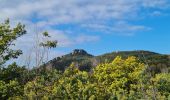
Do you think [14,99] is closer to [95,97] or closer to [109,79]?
[95,97]

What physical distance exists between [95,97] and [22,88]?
12.6 feet

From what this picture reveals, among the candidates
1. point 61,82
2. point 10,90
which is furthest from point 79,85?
point 10,90

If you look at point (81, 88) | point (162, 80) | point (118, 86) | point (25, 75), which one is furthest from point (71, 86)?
point (162, 80)

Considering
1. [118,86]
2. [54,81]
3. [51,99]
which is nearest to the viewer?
[51,99]

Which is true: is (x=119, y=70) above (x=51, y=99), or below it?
above

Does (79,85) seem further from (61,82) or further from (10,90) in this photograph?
(10,90)

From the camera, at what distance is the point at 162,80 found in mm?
26062

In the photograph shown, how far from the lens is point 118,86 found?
85.4 ft

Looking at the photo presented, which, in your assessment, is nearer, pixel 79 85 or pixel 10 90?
pixel 10 90

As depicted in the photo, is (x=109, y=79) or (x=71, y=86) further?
(x=109, y=79)

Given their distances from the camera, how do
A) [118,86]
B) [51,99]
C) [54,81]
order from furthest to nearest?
[118,86], [54,81], [51,99]

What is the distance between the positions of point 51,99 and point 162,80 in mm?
7367

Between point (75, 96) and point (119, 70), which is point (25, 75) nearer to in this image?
point (75, 96)

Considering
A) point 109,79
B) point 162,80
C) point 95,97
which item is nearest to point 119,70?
point 109,79
